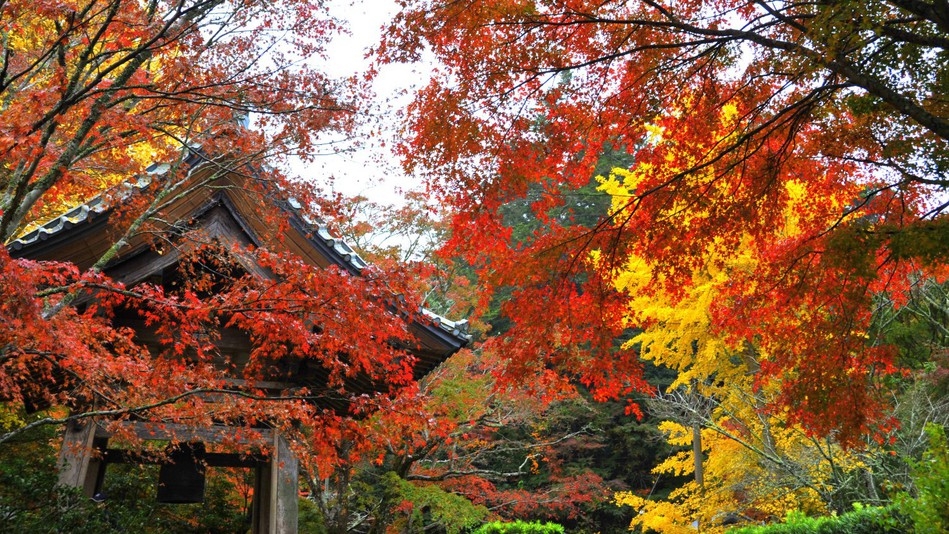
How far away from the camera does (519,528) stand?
1350cm

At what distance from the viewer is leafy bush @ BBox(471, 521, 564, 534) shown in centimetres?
1324

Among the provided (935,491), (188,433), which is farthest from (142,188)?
(935,491)

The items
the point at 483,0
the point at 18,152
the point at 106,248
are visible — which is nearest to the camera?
the point at 18,152

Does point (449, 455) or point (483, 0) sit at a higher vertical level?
point (483, 0)

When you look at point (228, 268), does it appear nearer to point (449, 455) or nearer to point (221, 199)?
point (221, 199)

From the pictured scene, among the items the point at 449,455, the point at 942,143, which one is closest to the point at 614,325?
the point at 942,143

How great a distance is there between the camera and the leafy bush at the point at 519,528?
13242 mm

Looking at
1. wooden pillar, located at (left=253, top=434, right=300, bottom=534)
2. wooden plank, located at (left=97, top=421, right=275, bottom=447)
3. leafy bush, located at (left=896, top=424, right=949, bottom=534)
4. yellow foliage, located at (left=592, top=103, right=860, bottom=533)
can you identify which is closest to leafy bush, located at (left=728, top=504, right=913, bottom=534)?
yellow foliage, located at (left=592, top=103, right=860, bottom=533)

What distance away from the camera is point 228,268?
19.7ft

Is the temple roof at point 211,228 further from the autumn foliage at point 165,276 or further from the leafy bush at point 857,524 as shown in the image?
the leafy bush at point 857,524

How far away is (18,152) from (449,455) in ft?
→ 34.5

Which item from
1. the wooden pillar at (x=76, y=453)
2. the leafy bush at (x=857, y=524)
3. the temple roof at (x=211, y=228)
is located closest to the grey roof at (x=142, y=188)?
the temple roof at (x=211, y=228)

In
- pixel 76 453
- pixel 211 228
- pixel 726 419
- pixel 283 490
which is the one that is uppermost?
pixel 211 228

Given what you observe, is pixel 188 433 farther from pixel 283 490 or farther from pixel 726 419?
pixel 726 419
